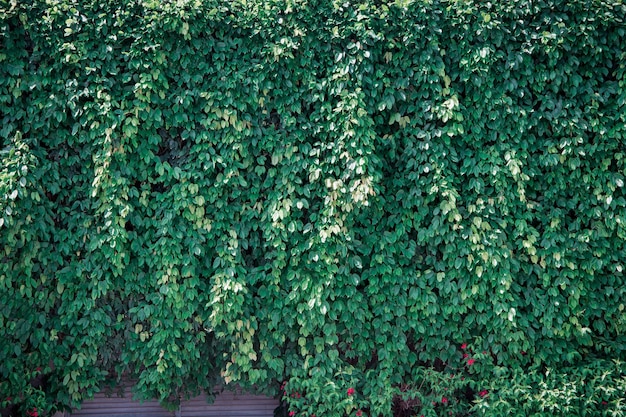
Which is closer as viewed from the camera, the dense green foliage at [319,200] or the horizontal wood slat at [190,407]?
the dense green foliage at [319,200]

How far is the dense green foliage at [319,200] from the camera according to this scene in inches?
182

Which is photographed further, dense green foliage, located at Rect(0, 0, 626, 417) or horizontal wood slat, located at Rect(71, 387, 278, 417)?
horizontal wood slat, located at Rect(71, 387, 278, 417)

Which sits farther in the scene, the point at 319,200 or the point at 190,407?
the point at 190,407

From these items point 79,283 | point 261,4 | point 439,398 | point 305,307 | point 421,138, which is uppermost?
point 261,4

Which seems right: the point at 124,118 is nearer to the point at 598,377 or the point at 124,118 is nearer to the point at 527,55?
the point at 527,55

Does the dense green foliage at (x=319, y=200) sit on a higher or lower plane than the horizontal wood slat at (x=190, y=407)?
higher

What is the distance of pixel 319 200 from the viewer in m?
4.82

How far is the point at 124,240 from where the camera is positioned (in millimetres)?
4566

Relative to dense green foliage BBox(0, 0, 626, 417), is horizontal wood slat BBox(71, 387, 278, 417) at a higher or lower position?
lower

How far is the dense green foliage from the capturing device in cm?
461

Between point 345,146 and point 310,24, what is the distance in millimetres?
1017

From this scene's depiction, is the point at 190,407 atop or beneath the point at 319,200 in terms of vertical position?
beneath

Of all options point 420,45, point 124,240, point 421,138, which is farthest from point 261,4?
point 124,240

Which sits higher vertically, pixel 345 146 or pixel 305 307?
pixel 345 146
